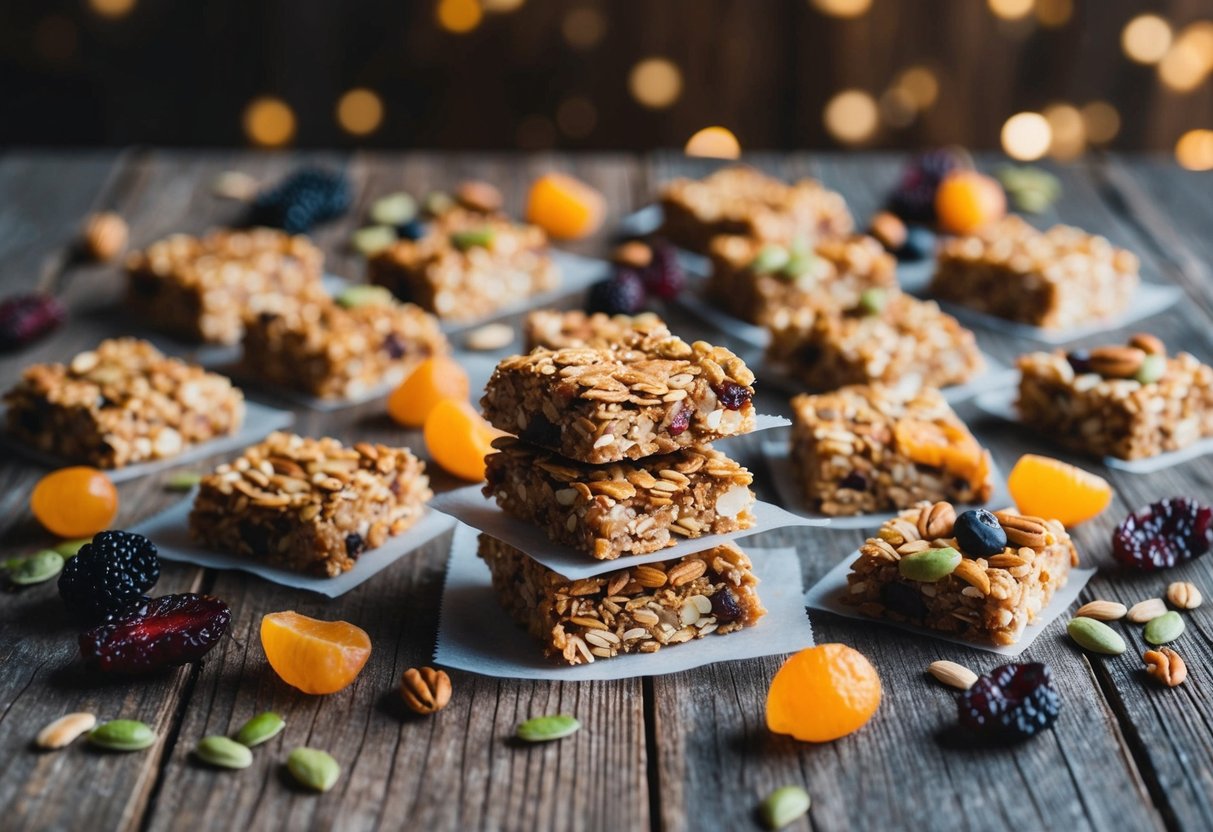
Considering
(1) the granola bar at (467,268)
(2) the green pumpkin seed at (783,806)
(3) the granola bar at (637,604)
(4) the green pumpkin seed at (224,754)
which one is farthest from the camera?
(1) the granola bar at (467,268)

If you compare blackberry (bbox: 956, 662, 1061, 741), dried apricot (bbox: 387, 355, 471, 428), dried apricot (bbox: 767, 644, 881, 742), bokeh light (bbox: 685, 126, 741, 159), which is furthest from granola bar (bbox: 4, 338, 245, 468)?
bokeh light (bbox: 685, 126, 741, 159)

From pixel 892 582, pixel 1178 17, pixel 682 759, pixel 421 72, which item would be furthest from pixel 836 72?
pixel 682 759

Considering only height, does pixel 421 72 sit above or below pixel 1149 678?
below

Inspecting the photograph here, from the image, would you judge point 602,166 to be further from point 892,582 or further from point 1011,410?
point 892,582

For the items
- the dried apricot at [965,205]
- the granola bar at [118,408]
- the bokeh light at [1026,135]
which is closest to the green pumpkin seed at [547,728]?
the granola bar at [118,408]

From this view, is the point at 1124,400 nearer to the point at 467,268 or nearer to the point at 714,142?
the point at 467,268

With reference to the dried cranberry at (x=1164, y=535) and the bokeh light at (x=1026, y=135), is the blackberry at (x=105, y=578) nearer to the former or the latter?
the dried cranberry at (x=1164, y=535)

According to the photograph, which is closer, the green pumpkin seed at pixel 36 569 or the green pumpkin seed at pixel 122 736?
the green pumpkin seed at pixel 122 736
